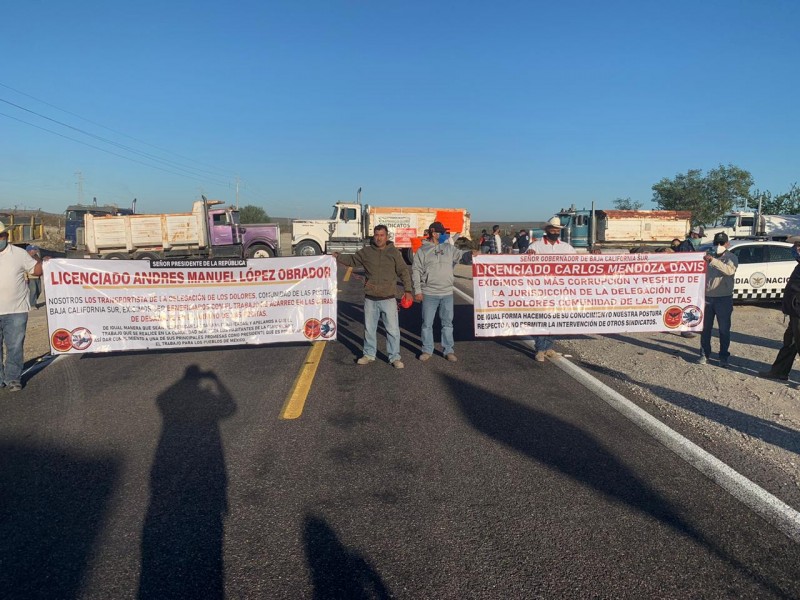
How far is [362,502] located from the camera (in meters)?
3.82

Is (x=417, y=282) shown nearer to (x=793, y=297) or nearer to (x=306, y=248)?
(x=793, y=297)

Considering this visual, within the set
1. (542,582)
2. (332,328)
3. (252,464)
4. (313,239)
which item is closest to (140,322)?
(332,328)

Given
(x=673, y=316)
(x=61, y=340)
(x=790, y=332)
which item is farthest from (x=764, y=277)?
(x=61, y=340)

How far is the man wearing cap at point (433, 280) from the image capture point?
789 centimetres

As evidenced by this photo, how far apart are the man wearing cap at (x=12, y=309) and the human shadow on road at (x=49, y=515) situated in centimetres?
206

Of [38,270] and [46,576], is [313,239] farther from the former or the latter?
[46,576]

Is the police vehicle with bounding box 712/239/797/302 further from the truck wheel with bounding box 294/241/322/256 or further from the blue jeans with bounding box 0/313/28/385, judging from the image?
the truck wheel with bounding box 294/241/322/256

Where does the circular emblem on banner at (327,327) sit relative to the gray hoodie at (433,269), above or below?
below

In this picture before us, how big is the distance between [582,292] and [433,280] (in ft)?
6.94

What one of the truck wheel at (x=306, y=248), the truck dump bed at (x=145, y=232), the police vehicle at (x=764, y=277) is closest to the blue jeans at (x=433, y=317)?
the police vehicle at (x=764, y=277)

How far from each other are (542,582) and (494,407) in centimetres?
291

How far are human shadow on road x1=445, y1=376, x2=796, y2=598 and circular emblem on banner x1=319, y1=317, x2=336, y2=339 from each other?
2143 mm

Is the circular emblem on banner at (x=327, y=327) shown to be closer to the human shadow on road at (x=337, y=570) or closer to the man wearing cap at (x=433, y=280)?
the man wearing cap at (x=433, y=280)

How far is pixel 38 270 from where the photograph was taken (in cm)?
691
